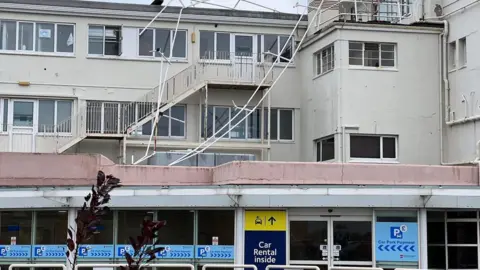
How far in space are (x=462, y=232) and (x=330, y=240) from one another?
3.62 m

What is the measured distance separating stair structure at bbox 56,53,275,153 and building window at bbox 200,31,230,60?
41cm

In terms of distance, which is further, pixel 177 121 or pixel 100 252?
pixel 177 121

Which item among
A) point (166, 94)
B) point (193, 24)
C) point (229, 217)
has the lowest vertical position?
point (229, 217)

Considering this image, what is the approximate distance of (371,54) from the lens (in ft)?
89.0

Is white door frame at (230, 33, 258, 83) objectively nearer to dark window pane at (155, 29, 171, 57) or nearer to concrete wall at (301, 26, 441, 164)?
dark window pane at (155, 29, 171, 57)

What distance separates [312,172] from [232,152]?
7.41 m

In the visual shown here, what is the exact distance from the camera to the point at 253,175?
21.2 metres

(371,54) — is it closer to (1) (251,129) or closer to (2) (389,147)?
(2) (389,147)

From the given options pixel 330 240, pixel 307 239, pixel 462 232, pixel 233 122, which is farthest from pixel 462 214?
pixel 233 122

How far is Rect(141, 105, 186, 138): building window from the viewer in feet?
93.8

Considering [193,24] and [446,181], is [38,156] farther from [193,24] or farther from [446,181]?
[446,181]

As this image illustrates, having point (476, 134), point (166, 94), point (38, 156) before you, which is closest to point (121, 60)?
point (166, 94)

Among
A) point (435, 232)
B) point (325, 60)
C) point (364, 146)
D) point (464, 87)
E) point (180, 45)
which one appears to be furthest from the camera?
point (180, 45)

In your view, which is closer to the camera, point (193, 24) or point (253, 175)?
point (253, 175)
